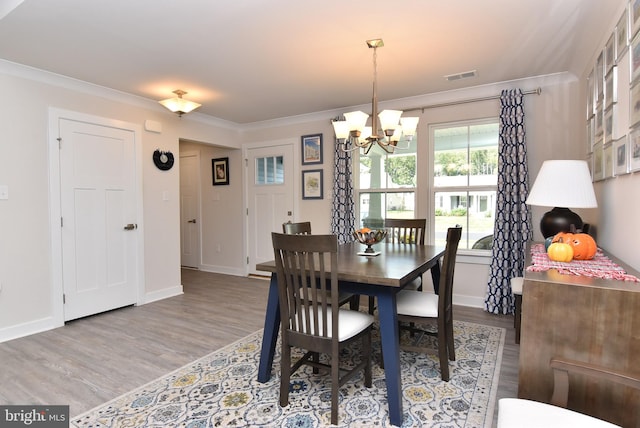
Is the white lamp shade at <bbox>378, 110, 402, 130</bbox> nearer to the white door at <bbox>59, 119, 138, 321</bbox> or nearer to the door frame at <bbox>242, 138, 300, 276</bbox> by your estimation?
the door frame at <bbox>242, 138, 300, 276</bbox>

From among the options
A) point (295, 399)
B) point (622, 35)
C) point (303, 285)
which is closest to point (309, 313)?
point (303, 285)

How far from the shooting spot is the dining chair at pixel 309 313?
5.83 feet

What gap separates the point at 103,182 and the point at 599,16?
4.43 meters

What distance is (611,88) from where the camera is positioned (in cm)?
211

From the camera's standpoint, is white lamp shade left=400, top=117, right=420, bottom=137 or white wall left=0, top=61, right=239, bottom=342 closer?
white lamp shade left=400, top=117, right=420, bottom=137

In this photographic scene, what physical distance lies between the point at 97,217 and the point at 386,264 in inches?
123

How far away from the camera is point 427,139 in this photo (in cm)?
404

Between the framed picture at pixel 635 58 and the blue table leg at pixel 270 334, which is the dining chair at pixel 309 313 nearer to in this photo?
the blue table leg at pixel 270 334

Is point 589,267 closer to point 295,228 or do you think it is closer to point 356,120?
point 356,120

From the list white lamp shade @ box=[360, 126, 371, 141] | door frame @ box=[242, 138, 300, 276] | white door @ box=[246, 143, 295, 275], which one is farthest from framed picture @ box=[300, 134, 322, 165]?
white lamp shade @ box=[360, 126, 371, 141]

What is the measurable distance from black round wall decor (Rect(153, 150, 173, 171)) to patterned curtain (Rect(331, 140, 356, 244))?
2.07 metres

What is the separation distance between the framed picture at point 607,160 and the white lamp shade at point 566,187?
0.98ft

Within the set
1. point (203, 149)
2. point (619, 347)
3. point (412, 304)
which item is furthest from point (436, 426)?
point (203, 149)

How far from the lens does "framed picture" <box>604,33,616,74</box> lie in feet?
6.82
